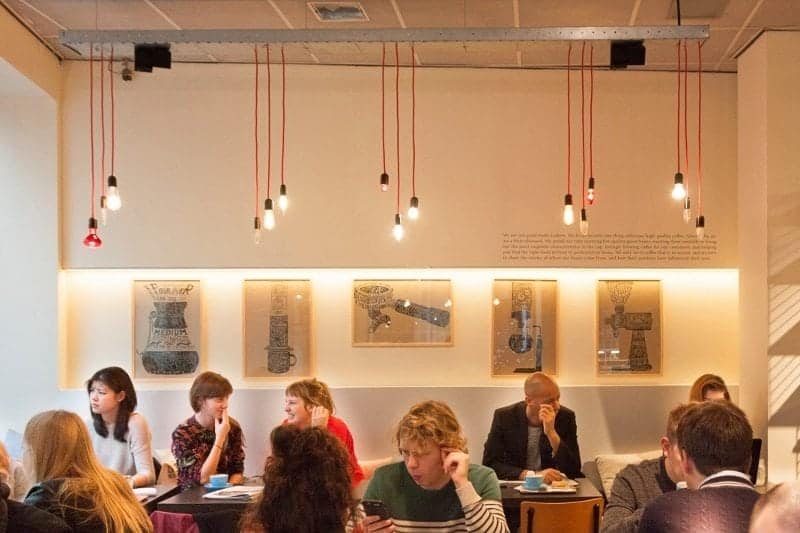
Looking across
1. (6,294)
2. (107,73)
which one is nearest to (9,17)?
(107,73)

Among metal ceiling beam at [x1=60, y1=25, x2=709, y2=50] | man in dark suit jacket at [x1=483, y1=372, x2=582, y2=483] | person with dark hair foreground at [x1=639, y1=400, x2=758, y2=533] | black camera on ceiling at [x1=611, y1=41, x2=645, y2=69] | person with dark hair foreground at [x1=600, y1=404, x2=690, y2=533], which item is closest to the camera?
person with dark hair foreground at [x1=639, y1=400, x2=758, y2=533]

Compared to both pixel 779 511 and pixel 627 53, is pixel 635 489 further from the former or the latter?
pixel 627 53

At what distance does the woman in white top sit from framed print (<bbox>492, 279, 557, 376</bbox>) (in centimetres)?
305

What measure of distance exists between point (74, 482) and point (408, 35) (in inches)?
130

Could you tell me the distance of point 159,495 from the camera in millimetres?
5688

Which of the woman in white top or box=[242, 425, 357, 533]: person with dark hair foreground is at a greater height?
box=[242, 425, 357, 533]: person with dark hair foreground

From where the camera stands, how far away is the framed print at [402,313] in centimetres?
812

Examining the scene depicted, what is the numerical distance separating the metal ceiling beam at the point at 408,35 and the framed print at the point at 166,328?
8.69 feet

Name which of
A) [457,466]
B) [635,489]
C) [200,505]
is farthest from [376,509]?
[200,505]

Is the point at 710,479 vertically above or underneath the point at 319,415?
above

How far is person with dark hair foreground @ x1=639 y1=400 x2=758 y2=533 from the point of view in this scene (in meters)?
3.15

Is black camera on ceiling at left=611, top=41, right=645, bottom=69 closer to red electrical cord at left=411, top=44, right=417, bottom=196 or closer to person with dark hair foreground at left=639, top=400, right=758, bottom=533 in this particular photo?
red electrical cord at left=411, top=44, right=417, bottom=196

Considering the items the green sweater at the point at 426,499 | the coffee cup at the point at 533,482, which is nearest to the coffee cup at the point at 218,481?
the coffee cup at the point at 533,482

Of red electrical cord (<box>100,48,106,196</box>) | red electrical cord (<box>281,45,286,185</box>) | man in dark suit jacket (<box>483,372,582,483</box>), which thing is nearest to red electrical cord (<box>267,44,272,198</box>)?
red electrical cord (<box>281,45,286,185</box>)
